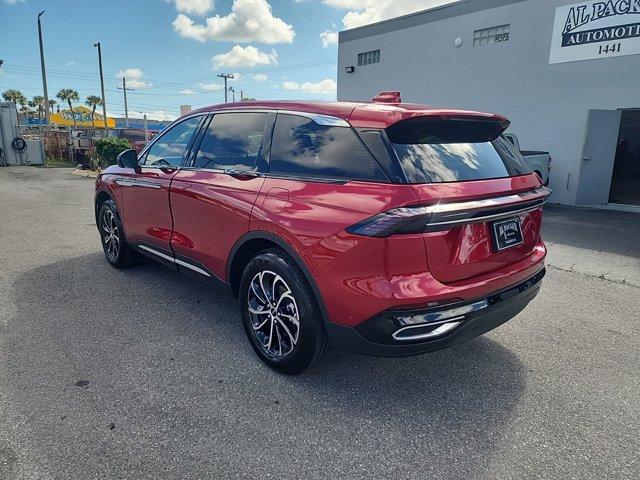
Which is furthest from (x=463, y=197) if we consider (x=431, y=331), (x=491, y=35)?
(x=491, y=35)

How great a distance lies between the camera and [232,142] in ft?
11.0

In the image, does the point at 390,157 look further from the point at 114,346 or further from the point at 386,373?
the point at 114,346

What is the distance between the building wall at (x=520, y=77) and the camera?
10164 millimetres

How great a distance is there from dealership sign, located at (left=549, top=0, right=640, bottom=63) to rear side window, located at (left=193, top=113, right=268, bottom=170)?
10009 millimetres

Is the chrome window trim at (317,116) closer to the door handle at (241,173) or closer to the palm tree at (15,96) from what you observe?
the door handle at (241,173)

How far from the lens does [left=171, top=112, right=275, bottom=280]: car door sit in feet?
10.0

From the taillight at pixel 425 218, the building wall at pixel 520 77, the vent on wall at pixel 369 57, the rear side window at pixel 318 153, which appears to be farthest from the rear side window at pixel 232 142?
the vent on wall at pixel 369 57

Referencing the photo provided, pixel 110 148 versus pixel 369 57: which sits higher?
pixel 369 57

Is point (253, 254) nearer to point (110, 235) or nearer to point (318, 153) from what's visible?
point (318, 153)

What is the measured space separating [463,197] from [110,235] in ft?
13.8

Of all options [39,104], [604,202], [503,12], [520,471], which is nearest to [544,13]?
Result: [503,12]

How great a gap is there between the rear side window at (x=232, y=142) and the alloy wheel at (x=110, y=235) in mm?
1890

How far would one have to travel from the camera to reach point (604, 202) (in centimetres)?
1073

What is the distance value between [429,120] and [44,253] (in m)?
5.39
